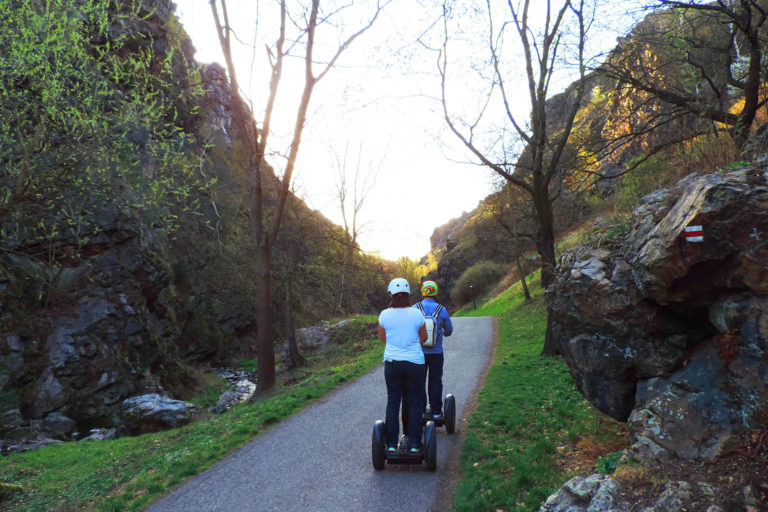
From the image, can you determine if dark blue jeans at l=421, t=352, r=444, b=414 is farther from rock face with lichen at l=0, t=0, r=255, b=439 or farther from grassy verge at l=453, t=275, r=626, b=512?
Result: rock face with lichen at l=0, t=0, r=255, b=439

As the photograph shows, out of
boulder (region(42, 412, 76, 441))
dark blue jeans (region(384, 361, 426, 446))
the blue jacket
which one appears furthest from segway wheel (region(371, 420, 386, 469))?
boulder (region(42, 412, 76, 441))

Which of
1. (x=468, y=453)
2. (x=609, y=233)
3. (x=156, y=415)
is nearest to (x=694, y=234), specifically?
(x=609, y=233)

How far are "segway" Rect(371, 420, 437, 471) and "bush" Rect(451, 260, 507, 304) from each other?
41.4 metres

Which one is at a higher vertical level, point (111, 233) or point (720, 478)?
point (111, 233)

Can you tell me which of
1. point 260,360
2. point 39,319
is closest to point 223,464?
point 260,360

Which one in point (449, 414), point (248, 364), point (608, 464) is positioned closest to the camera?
point (608, 464)

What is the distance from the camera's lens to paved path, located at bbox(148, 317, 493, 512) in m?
4.92

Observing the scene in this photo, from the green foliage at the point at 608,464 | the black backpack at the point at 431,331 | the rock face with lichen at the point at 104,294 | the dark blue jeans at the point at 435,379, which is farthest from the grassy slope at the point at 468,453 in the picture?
the rock face with lichen at the point at 104,294

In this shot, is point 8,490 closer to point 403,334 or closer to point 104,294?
point 403,334

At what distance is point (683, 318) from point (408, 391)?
11.0 ft

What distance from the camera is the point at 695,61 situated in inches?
425

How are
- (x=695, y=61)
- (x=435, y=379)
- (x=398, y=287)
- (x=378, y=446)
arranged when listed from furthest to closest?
(x=695, y=61) < (x=435, y=379) < (x=398, y=287) < (x=378, y=446)

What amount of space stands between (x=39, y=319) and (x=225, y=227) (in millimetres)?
18464

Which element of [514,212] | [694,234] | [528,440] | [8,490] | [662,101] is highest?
[662,101]
